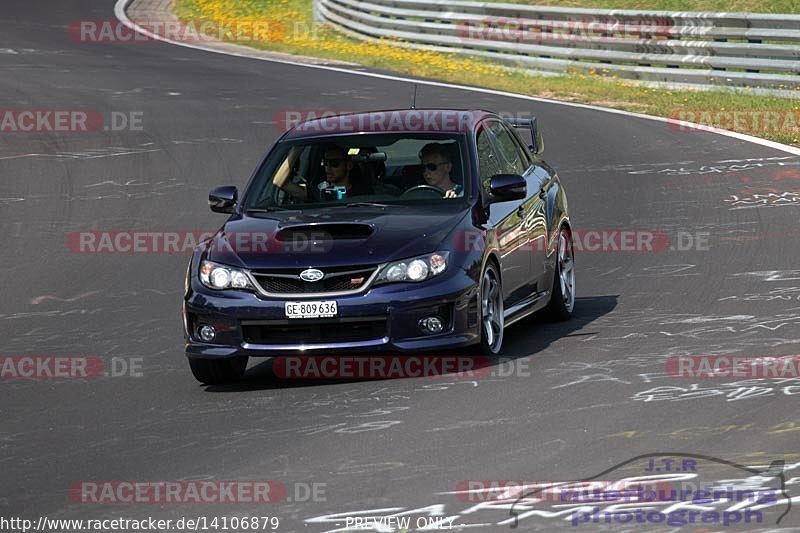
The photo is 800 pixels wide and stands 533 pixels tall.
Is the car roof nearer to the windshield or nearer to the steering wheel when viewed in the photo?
the windshield

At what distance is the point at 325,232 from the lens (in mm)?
9734

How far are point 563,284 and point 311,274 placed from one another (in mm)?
2832

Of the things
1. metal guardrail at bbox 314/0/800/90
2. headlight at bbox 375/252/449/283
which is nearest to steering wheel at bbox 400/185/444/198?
headlight at bbox 375/252/449/283

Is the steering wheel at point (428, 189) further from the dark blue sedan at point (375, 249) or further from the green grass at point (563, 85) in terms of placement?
the green grass at point (563, 85)

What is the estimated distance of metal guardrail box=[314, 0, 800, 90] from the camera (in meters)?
24.3

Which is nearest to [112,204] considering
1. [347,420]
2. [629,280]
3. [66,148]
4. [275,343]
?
[66,148]

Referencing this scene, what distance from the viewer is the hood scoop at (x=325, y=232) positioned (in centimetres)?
966

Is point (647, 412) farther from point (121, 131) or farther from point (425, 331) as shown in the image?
point (121, 131)

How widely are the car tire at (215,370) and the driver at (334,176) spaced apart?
133 cm

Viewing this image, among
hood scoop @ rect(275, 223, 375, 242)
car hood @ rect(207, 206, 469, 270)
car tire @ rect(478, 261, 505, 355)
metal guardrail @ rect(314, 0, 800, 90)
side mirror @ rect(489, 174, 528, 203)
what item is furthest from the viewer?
metal guardrail @ rect(314, 0, 800, 90)

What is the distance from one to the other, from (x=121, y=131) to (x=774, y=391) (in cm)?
1480

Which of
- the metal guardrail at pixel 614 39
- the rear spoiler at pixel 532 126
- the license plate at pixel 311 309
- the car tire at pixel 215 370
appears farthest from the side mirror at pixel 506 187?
the metal guardrail at pixel 614 39

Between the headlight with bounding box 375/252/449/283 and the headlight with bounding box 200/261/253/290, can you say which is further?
the headlight with bounding box 200/261/253/290

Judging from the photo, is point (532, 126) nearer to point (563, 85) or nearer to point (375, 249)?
point (375, 249)
